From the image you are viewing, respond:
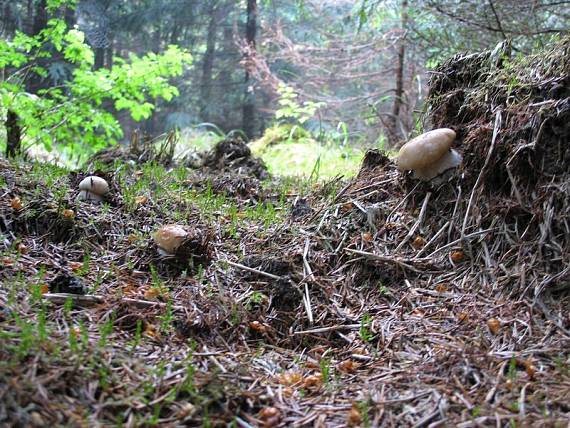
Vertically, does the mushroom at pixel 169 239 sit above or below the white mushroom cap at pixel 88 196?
below

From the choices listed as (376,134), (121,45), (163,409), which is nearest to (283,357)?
(163,409)

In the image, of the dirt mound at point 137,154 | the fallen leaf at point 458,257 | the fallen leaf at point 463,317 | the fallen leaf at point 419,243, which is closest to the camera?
the fallen leaf at point 463,317

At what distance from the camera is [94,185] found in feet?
9.70

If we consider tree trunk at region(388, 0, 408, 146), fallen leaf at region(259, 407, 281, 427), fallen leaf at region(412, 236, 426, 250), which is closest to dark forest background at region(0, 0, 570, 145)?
tree trunk at region(388, 0, 408, 146)

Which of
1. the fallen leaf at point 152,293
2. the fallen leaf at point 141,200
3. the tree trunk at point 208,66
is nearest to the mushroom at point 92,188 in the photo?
the fallen leaf at point 141,200

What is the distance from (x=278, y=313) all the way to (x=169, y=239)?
0.71 meters

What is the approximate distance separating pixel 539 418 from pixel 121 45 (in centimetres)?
1404

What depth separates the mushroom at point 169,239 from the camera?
2.43 m

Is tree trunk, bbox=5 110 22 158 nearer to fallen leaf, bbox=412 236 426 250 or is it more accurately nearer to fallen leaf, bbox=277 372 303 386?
fallen leaf, bbox=412 236 426 250

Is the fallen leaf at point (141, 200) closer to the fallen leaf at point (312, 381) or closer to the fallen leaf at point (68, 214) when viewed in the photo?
the fallen leaf at point (68, 214)

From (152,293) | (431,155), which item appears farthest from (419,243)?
(152,293)

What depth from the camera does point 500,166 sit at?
242 centimetres

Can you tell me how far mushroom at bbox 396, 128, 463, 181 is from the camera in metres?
2.53

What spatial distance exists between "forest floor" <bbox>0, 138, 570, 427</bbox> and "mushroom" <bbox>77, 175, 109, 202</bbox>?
74 mm
